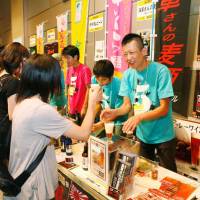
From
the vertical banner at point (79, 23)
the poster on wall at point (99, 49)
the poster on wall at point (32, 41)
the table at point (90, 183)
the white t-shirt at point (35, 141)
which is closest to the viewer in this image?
the white t-shirt at point (35, 141)

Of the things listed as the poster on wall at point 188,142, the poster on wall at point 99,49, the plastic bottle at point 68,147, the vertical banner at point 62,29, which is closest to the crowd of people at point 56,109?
the plastic bottle at point 68,147

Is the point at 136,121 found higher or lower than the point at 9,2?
lower

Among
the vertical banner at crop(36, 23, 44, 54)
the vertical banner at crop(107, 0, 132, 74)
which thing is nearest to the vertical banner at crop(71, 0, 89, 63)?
the vertical banner at crop(107, 0, 132, 74)

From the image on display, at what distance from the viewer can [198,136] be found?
2.05 meters

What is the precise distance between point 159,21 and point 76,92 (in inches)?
57.3

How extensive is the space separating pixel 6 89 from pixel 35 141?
2.04 ft

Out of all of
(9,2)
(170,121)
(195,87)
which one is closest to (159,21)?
(195,87)

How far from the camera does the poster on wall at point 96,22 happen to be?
11.1 feet

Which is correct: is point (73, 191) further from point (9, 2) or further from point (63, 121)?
point (9, 2)

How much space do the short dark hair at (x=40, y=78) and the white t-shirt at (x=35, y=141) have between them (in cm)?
5

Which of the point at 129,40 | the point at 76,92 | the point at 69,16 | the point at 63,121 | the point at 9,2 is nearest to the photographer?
the point at 63,121

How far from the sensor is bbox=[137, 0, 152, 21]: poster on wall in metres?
2.52

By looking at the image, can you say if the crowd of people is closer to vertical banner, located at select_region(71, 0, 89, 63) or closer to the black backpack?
the black backpack

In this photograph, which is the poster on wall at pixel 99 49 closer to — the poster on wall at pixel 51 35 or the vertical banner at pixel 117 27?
the vertical banner at pixel 117 27
